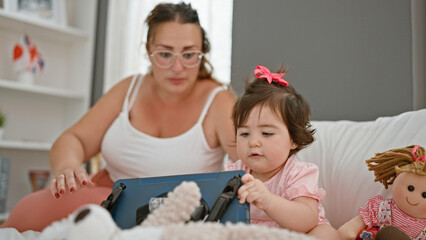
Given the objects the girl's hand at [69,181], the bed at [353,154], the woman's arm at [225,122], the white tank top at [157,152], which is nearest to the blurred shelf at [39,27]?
the white tank top at [157,152]

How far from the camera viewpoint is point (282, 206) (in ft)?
3.11

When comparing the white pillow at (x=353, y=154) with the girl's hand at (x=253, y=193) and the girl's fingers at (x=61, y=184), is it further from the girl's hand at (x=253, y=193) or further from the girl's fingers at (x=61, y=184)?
the girl's fingers at (x=61, y=184)

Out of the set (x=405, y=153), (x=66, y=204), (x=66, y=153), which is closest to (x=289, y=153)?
(x=405, y=153)

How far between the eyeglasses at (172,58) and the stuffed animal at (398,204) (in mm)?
776

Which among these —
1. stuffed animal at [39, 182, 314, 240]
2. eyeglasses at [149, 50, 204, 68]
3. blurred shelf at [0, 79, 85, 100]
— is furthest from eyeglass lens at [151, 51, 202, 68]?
blurred shelf at [0, 79, 85, 100]

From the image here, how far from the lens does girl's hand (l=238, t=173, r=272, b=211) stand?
0.87 metres

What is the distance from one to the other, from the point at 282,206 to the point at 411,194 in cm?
29

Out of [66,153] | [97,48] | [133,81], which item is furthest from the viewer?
[97,48]

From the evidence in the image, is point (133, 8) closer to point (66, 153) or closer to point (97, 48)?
point (97, 48)

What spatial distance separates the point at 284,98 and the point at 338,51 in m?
0.69

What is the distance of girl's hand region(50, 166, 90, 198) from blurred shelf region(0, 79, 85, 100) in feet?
5.61

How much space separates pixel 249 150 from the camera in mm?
1108

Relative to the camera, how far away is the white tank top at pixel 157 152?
5.31 ft

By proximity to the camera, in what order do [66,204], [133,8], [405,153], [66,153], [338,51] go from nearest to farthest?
[405,153], [66,204], [66,153], [338,51], [133,8]
